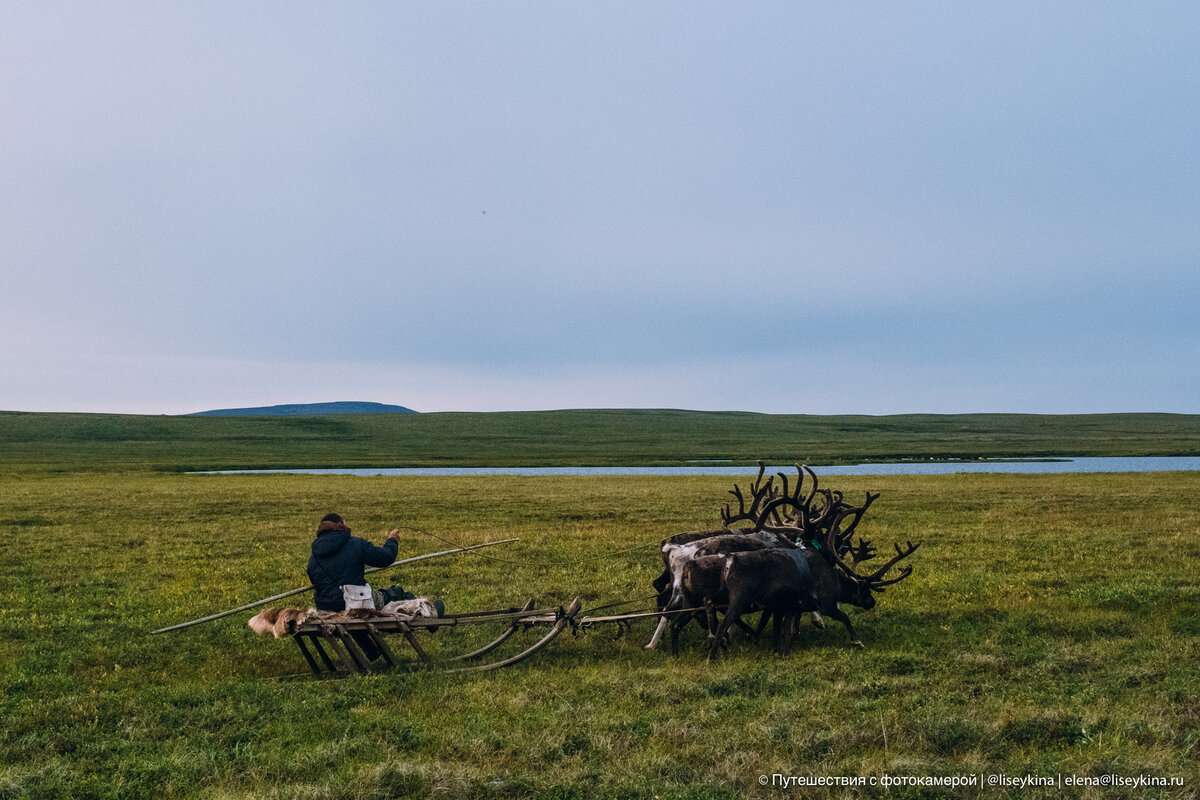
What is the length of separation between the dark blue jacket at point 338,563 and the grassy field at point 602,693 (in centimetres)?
115

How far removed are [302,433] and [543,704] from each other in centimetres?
13951

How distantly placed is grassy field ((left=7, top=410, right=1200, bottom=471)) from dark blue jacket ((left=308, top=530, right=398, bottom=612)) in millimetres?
74718

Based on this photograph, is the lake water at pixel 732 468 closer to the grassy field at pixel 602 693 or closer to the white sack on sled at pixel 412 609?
the grassy field at pixel 602 693

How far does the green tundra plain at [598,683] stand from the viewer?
7680mm

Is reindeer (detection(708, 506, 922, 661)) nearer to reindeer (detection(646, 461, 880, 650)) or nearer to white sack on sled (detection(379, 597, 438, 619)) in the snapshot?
reindeer (detection(646, 461, 880, 650))

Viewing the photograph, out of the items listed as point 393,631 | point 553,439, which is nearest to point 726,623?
point 393,631

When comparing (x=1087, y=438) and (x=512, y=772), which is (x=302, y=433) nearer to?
(x=1087, y=438)

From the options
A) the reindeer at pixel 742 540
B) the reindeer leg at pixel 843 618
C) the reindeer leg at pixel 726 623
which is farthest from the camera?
the reindeer leg at pixel 843 618

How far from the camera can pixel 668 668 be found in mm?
11094

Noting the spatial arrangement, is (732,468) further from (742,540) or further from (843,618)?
(742,540)

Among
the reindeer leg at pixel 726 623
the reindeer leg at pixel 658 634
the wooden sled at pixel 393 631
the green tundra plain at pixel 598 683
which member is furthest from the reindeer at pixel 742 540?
the wooden sled at pixel 393 631

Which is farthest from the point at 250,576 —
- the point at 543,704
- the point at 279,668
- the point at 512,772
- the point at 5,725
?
the point at 512,772

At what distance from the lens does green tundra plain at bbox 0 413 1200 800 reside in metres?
7.68

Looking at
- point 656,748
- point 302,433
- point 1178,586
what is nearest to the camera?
point 656,748
